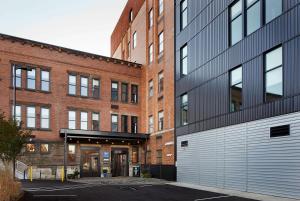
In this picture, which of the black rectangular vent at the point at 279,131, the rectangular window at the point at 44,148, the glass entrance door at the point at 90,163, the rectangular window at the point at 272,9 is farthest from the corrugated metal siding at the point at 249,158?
the rectangular window at the point at 44,148

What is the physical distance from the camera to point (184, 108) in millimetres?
30938

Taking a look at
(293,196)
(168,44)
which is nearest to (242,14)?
(293,196)

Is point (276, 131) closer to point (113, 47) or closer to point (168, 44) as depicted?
point (168, 44)

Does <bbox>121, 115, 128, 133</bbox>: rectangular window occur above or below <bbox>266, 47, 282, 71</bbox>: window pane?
below

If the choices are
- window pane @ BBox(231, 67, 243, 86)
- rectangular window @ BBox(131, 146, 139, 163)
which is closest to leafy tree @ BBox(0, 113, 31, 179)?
window pane @ BBox(231, 67, 243, 86)

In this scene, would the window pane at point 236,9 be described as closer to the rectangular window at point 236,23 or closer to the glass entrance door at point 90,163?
the rectangular window at point 236,23

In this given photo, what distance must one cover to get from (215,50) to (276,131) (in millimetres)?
8564

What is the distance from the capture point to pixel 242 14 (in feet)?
74.4

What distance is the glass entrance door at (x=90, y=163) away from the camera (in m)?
37.8

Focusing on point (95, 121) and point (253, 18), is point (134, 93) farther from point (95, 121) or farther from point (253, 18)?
point (253, 18)

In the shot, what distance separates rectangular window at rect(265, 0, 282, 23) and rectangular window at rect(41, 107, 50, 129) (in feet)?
79.2

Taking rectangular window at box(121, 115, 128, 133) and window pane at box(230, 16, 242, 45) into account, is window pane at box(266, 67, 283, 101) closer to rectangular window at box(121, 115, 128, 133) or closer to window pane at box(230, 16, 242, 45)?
window pane at box(230, 16, 242, 45)

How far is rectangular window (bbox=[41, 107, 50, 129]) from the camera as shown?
36.4 metres

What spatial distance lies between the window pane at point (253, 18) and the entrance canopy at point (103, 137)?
19.6 m
